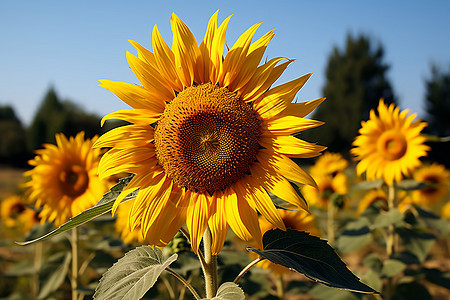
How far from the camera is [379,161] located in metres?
3.08

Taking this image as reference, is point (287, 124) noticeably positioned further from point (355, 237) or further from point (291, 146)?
point (355, 237)

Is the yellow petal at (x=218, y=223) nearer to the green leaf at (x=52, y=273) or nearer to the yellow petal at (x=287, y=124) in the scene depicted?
the yellow petal at (x=287, y=124)

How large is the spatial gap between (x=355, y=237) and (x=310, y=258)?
1.85 metres

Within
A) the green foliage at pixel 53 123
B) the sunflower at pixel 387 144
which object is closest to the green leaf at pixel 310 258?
the sunflower at pixel 387 144

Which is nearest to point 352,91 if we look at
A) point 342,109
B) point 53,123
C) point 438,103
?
point 342,109

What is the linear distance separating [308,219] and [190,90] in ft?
5.36

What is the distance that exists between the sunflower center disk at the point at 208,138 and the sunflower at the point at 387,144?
1.97 meters

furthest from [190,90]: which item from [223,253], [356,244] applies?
[356,244]

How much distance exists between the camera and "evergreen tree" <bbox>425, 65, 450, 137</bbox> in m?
26.6

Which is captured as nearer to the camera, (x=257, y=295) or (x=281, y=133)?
(x=281, y=133)

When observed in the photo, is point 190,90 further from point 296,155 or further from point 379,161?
point 379,161

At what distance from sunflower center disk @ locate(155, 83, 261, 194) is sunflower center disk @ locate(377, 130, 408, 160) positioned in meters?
2.08

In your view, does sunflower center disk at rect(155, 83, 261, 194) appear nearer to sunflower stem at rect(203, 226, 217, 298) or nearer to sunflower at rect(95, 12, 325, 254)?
sunflower at rect(95, 12, 325, 254)

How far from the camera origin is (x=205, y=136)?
132cm
